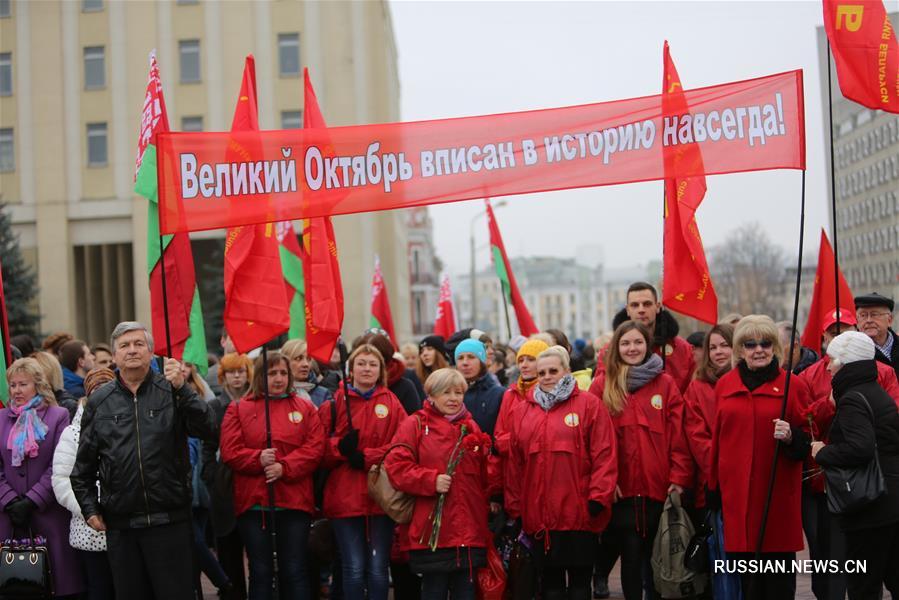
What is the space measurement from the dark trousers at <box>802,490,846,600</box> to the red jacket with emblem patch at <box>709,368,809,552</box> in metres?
0.45

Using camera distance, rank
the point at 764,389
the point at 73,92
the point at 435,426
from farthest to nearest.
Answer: the point at 73,92 → the point at 435,426 → the point at 764,389

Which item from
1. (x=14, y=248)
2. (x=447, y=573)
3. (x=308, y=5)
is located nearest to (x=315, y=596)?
(x=447, y=573)

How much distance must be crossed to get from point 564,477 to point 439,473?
827 millimetres

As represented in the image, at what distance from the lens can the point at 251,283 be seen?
7.86m

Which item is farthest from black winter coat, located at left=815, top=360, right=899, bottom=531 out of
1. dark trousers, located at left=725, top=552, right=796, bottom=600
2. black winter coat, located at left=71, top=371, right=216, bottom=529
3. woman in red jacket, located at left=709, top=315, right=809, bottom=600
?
black winter coat, located at left=71, top=371, right=216, bottom=529

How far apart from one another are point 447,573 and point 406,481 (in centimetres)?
66

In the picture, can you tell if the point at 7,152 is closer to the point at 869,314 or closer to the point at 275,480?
the point at 275,480

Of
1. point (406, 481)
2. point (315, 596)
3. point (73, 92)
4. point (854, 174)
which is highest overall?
point (73, 92)

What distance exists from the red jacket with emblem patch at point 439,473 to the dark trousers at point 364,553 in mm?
485

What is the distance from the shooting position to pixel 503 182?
7609 millimetres

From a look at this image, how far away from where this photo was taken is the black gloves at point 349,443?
769 cm

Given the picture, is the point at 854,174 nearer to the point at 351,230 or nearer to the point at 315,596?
the point at 315,596

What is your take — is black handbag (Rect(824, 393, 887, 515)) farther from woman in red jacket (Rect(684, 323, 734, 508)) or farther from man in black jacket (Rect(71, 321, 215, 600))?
man in black jacket (Rect(71, 321, 215, 600))

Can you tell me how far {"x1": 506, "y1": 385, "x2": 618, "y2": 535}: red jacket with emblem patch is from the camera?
23.1ft
